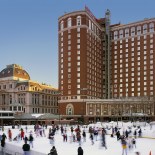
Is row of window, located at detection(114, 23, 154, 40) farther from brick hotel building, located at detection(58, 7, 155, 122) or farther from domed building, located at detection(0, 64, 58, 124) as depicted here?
domed building, located at detection(0, 64, 58, 124)

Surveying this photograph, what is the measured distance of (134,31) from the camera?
15812 cm

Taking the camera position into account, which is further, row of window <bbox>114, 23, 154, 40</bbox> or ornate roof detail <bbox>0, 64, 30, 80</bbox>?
row of window <bbox>114, 23, 154, 40</bbox>

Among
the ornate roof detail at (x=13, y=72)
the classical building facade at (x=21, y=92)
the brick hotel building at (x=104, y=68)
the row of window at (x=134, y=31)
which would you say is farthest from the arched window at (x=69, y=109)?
the row of window at (x=134, y=31)

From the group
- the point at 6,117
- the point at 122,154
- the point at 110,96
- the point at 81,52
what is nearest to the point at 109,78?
the point at 110,96

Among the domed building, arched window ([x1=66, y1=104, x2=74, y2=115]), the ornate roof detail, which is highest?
the ornate roof detail

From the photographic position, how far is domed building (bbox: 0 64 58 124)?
460ft

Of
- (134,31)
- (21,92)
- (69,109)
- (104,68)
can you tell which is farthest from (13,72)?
(134,31)

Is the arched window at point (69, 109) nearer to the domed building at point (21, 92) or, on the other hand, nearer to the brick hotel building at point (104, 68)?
the brick hotel building at point (104, 68)

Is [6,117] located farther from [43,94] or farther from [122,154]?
[122,154]

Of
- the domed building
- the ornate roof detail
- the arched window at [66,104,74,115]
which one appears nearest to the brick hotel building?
the arched window at [66,104,74,115]

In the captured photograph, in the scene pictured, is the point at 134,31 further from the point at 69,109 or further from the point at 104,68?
the point at 69,109

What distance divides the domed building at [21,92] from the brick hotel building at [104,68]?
13.8 metres

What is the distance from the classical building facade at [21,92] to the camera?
140 metres

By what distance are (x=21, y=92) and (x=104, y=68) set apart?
149 feet
